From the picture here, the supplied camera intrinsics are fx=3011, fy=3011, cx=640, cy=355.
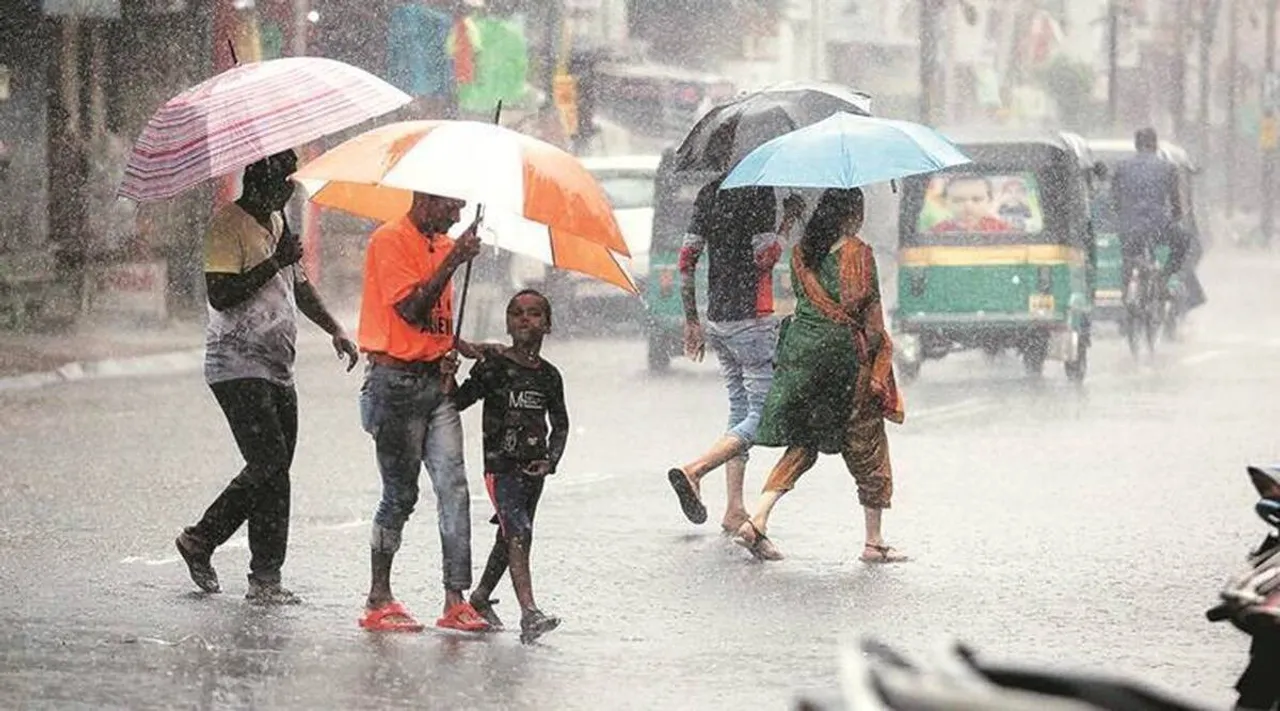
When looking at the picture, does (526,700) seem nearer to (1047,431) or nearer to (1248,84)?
→ (1047,431)

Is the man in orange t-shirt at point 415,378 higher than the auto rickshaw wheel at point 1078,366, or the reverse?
the man in orange t-shirt at point 415,378

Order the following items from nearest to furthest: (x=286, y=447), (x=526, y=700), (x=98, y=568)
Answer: (x=526, y=700) → (x=286, y=447) → (x=98, y=568)

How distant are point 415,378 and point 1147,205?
767 inches

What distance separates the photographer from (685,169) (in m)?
13.4

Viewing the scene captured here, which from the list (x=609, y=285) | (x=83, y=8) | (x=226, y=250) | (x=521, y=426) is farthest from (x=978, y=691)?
(x=83, y=8)

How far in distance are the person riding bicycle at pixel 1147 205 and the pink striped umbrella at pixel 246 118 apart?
18.7m

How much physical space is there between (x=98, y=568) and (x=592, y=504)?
340 centimetres

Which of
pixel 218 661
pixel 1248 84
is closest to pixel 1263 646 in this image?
pixel 218 661

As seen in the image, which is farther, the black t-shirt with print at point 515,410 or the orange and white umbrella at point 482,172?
the black t-shirt with print at point 515,410

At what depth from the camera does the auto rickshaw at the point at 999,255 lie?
24.2 m

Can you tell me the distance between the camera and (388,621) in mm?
9742

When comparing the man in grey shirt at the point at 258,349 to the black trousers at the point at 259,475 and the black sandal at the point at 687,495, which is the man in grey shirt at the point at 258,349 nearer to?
the black trousers at the point at 259,475

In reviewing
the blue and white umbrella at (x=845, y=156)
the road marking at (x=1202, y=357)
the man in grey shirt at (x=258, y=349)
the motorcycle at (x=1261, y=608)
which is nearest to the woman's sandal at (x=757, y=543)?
the blue and white umbrella at (x=845, y=156)

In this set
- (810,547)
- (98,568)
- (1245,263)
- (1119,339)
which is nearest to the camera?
(98,568)
